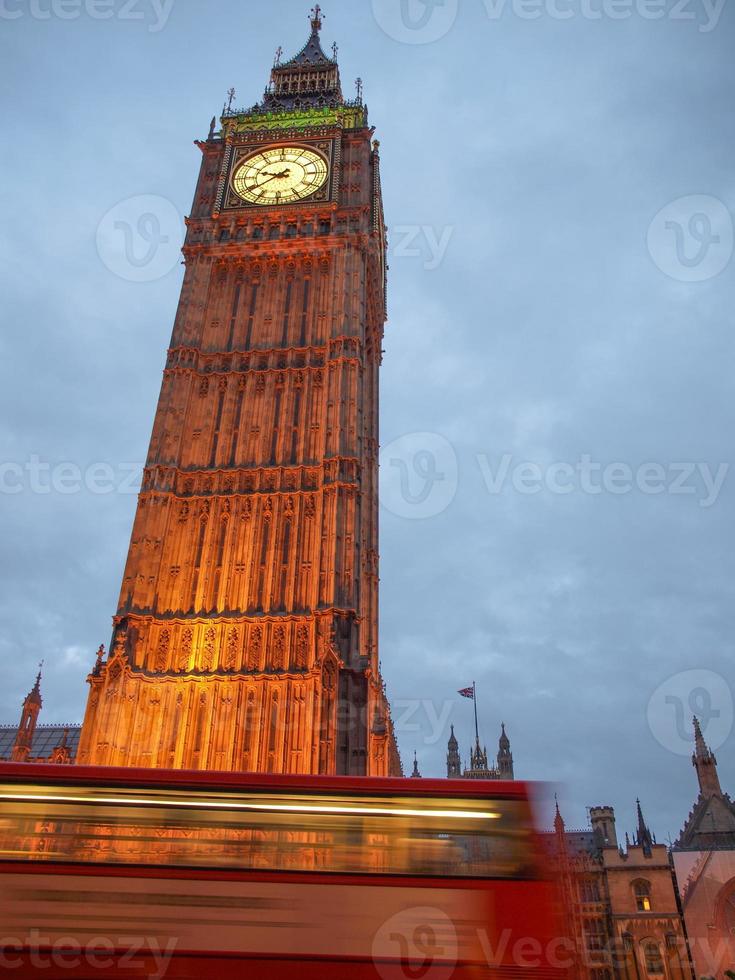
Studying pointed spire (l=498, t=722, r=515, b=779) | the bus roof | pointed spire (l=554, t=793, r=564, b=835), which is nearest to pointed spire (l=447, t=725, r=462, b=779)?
pointed spire (l=498, t=722, r=515, b=779)

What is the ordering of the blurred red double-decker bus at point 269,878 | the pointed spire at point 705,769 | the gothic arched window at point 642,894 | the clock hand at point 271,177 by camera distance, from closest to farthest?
the blurred red double-decker bus at point 269,878 < the gothic arched window at point 642,894 < the clock hand at point 271,177 < the pointed spire at point 705,769

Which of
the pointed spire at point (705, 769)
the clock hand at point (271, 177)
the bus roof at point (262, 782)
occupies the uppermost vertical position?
the clock hand at point (271, 177)

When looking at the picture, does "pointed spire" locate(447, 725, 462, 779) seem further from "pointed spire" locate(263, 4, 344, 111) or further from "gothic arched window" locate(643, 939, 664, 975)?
"pointed spire" locate(263, 4, 344, 111)

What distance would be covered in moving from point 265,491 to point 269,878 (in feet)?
88.8

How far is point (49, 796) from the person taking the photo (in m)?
11.0

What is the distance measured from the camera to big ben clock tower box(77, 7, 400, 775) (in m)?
30.9

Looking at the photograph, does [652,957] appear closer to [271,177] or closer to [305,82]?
[271,177]

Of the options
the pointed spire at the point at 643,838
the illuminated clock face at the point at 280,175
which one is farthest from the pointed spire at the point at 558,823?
the illuminated clock face at the point at 280,175

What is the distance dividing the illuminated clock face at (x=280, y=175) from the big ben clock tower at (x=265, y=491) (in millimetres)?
119

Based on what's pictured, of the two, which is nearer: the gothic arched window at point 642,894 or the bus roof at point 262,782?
the bus roof at point 262,782

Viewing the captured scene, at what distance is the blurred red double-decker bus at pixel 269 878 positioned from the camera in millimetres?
9875

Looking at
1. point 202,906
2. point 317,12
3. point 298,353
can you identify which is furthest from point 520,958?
point 317,12

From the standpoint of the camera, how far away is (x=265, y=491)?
3669cm

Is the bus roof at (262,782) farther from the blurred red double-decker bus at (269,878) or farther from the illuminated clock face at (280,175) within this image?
the illuminated clock face at (280,175)
